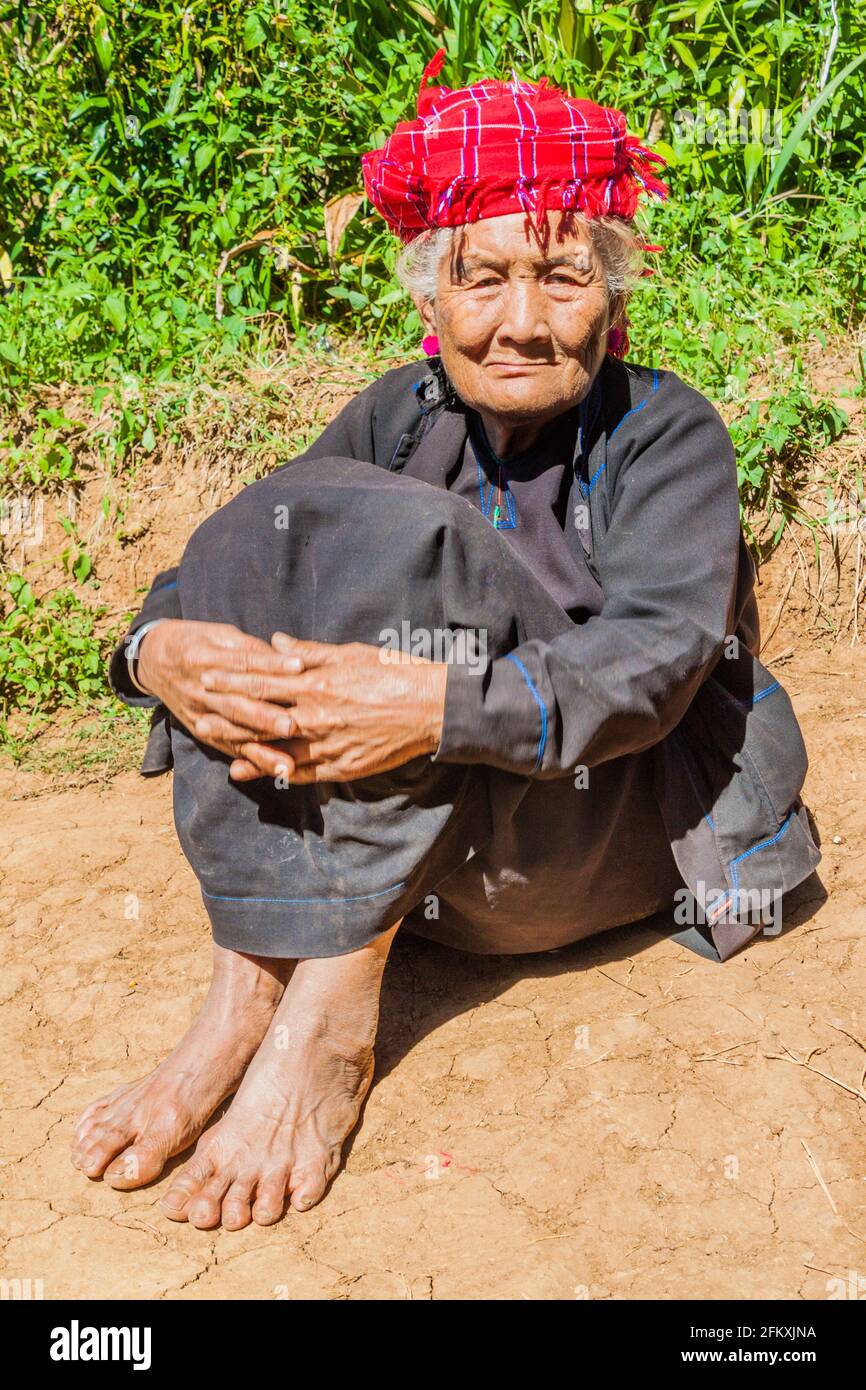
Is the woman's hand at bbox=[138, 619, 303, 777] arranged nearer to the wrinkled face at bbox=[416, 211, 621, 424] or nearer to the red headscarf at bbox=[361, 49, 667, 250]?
the wrinkled face at bbox=[416, 211, 621, 424]

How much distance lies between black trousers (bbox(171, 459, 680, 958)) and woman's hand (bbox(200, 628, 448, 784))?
5cm

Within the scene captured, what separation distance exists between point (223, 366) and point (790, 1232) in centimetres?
322

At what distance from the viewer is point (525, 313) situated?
7.24 feet

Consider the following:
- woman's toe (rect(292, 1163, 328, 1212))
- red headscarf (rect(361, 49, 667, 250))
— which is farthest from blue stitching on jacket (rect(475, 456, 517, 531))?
woman's toe (rect(292, 1163, 328, 1212))

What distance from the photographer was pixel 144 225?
462 centimetres

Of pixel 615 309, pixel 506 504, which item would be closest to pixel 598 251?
pixel 615 309

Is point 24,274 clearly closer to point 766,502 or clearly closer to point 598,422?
point 766,502

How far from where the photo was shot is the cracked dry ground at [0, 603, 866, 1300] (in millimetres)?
1900

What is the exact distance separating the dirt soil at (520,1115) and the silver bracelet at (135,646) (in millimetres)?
723

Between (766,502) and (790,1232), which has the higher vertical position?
(766,502)

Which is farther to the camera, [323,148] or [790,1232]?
[323,148]

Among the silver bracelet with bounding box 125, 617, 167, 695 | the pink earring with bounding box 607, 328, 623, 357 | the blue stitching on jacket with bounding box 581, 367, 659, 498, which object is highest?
the pink earring with bounding box 607, 328, 623, 357

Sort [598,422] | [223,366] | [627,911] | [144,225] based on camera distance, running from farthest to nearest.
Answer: [144,225], [223,366], [627,911], [598,422]
